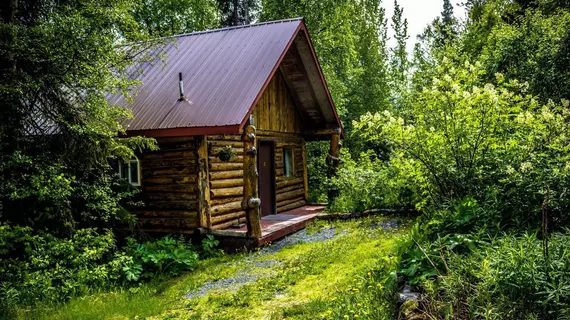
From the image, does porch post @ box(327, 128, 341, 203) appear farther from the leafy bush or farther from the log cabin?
the leafy bush

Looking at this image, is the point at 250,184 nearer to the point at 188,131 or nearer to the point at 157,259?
the point at 188,131

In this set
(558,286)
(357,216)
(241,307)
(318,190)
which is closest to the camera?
(558,286)

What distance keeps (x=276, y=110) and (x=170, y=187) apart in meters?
4.24

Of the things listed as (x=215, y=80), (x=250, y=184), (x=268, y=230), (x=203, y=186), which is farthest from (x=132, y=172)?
(x=268, y=230)

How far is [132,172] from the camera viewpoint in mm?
10266

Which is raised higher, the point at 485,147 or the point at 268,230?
the point at 485,147

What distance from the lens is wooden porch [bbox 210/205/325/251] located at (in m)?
8.82

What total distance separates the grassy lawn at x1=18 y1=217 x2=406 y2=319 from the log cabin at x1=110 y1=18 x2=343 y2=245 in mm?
1523

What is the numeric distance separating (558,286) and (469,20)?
83.8ft

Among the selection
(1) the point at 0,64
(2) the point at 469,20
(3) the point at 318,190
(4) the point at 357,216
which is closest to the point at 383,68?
(2) the point at 469,20

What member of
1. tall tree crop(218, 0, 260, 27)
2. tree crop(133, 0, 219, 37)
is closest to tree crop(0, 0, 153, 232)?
tree crop(133, 0, 219, 37)

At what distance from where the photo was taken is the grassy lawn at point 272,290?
488cm

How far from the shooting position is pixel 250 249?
8.70 m

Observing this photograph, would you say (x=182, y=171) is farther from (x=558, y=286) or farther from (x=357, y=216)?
(x=558, y=286)
